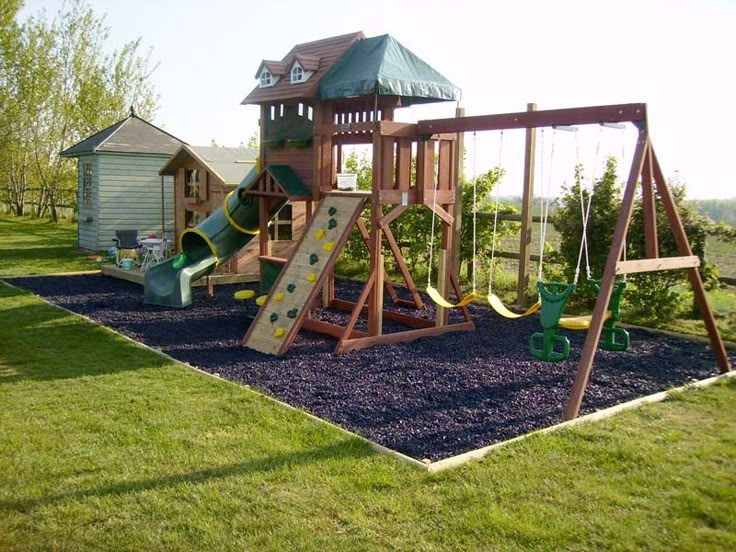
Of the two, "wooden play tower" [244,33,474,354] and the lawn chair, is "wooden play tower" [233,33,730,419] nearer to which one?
"wooden play tower" [244,33,474,354]

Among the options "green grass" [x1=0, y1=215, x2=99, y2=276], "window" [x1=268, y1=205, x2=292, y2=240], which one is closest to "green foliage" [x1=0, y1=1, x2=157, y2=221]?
"green grass" [x1=0, y1=215, x2=99, y2=276]

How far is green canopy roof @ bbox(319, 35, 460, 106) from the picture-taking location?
888cm

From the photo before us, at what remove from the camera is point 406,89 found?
29.7ft

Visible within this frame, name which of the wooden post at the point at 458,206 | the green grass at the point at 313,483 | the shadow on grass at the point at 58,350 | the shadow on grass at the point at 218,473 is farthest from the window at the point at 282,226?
the shadow on grass at the point at 218,473

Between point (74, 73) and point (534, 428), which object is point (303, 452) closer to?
point (534, 428)

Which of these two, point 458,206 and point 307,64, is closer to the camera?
point 307,64

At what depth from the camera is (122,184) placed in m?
18.6

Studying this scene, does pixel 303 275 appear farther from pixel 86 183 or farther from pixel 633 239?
pixel 86 183

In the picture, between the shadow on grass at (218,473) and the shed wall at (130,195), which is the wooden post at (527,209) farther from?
the shed wall at (130,195)

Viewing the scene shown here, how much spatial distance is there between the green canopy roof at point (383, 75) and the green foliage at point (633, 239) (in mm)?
2675

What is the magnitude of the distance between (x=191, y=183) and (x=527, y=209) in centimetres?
751

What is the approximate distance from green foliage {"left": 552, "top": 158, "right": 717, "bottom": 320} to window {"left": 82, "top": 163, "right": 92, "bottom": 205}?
13286 mm

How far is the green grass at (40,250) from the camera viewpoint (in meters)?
15.2

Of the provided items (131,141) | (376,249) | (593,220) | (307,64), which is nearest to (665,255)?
(593,220)
